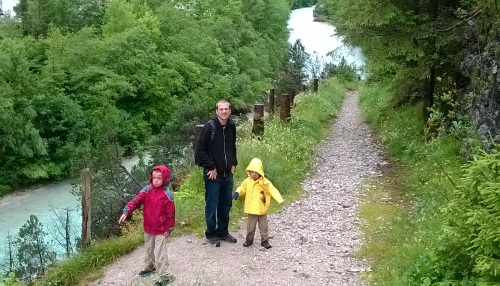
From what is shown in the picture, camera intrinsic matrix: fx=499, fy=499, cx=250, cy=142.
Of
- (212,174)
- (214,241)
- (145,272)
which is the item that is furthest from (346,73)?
(145,272)

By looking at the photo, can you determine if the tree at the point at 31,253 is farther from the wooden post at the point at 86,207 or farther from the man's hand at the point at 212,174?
the man's hand at the point at 212,174

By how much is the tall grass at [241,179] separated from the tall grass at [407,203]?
1.78 m

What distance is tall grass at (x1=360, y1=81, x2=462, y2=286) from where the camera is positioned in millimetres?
6307

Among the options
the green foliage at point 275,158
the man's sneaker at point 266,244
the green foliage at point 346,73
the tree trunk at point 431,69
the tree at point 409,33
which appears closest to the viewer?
the man's sneaker at point 266,244

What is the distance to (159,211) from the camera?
252 inches

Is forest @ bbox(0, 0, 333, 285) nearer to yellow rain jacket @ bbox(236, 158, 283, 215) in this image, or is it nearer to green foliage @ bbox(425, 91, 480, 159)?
green foliage @ bbox(425, 91, 480, 159)

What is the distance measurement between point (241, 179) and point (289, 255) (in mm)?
2763

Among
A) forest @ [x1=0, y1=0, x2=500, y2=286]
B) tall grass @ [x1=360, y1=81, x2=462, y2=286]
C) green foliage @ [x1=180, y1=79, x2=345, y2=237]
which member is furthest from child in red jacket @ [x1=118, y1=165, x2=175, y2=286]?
tall grass @ [x1=360, y1=81, x2=462, y2=286]

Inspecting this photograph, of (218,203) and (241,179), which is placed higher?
(218,203)

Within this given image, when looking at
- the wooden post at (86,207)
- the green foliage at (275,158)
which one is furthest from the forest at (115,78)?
the wooden post at (86,207)

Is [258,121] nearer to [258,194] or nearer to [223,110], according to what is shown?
[258,194]

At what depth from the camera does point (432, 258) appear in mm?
5145

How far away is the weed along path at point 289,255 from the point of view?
6629 millimetres

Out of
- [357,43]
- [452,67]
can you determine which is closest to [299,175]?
[357,43]
